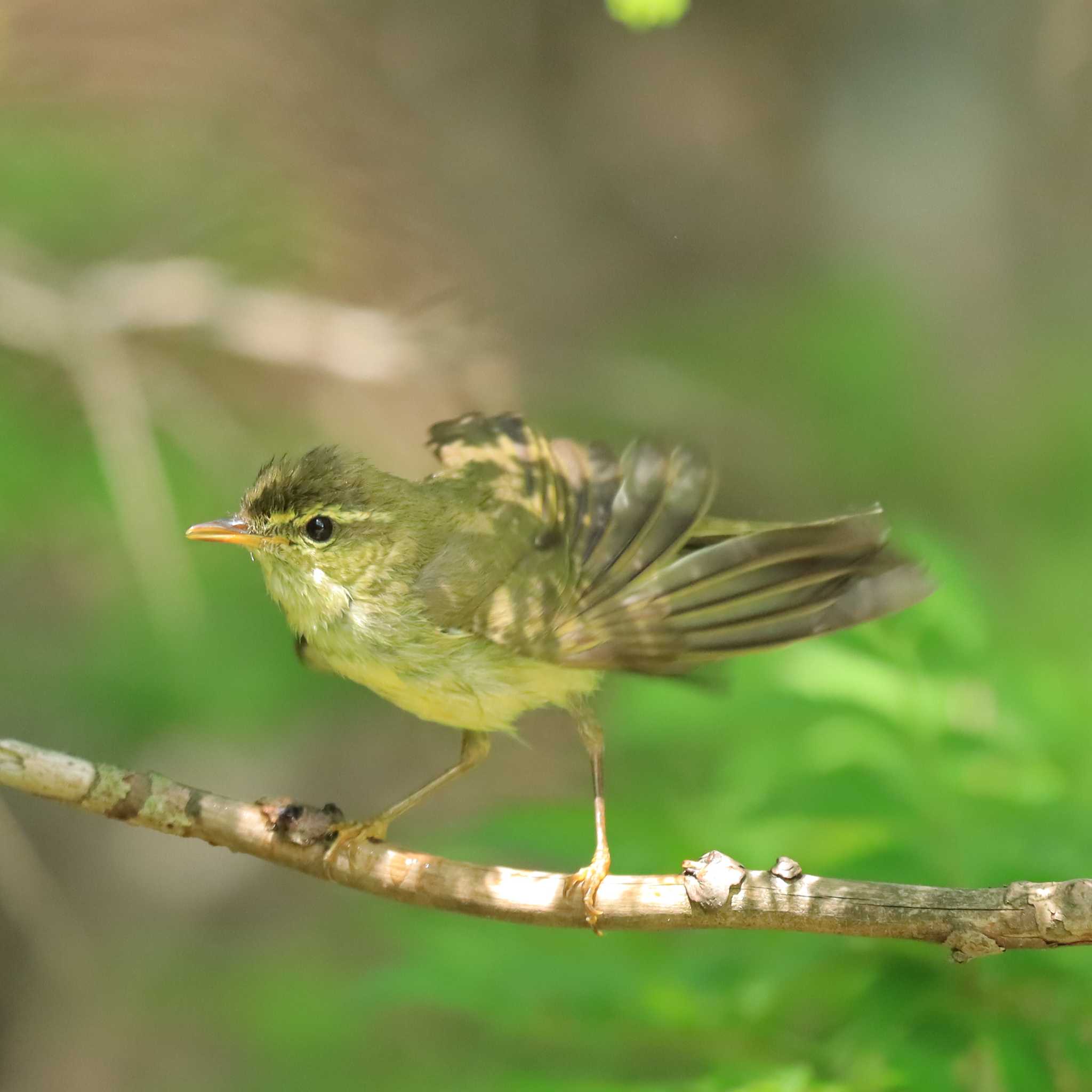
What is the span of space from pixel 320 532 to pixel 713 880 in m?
1.46

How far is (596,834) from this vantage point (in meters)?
3.39

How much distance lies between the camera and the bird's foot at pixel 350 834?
9.33 ft

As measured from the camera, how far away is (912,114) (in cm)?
909

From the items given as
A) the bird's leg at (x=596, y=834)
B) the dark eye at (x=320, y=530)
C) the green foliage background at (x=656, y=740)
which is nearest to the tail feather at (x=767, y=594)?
the green foliage background at (x=656, y=740)

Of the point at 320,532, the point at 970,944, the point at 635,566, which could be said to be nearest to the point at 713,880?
the point at 970,944

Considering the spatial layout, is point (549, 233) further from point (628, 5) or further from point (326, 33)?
point (628, 5)

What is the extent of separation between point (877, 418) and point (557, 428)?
7.78ft

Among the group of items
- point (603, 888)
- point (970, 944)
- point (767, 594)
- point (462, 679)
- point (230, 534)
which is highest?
point (230, 534)

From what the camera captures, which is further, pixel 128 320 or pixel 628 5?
pixel 128 320

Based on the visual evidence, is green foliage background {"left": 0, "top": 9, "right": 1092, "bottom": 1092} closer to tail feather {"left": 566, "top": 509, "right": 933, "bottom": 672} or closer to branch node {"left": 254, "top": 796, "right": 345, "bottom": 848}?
tail feather {"left": 566, "top": 509, "right": 933, "bottom": 672}

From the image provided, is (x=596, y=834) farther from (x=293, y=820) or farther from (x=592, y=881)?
(x=293, y=820)

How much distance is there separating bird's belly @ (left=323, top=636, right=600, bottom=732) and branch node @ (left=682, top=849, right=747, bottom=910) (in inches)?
33.6

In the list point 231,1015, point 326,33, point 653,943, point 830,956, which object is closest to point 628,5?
point 830,956

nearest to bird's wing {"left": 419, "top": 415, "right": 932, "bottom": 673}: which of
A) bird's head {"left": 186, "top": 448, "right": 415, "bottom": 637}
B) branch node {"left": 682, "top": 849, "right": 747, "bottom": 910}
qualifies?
bird's head {"left": 186, "top": 448, "right": 415, "bottom": 637}
